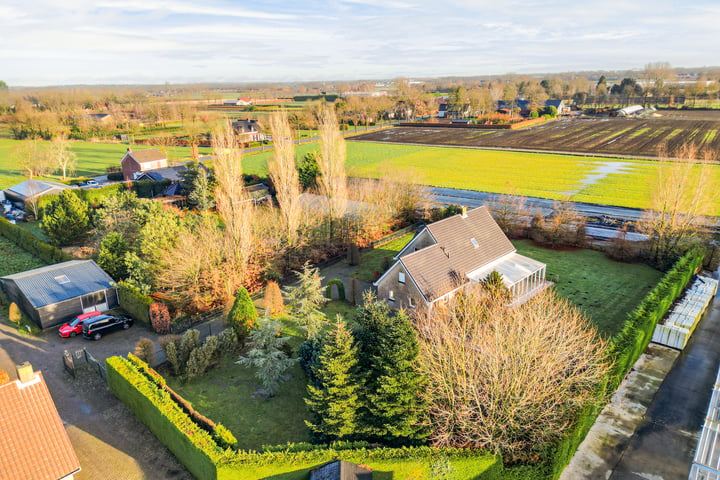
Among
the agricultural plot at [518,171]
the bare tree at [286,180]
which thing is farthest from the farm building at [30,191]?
the bare tree at [286,180]

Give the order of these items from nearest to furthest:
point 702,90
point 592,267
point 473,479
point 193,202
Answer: point 473,479, point 592,267, point 193,202, point 702,90

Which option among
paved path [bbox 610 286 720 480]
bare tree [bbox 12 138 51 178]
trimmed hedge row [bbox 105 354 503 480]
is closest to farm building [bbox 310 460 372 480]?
trimmed hedge row [bbox 105 354 503 480]

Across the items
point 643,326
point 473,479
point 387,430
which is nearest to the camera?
point 473,479

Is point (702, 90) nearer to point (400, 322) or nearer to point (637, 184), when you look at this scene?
point (637, 184)

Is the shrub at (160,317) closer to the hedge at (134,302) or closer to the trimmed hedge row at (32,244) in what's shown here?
the hedge at (134,302)

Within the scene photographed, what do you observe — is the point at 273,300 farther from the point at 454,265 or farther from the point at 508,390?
the point at 508,390

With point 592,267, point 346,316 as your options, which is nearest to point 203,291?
point 346,316
